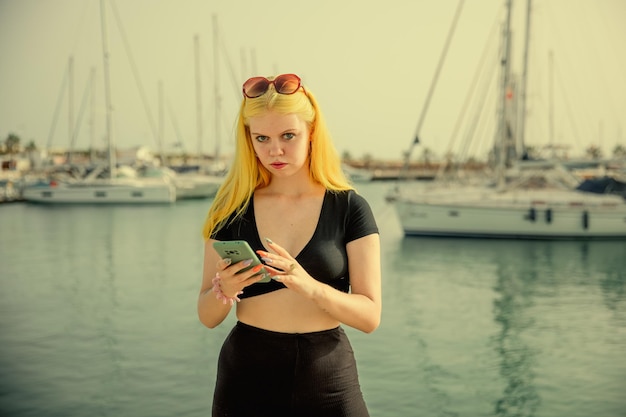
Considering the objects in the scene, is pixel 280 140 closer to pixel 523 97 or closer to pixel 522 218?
pixel 522 218

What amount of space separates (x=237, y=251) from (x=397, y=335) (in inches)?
379

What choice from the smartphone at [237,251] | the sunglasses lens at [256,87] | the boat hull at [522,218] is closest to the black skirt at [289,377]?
the smartphone at [237,251]

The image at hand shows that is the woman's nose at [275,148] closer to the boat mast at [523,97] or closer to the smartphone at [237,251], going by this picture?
the smartphone at [237,251]

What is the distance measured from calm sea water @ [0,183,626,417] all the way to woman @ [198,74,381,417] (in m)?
5.51

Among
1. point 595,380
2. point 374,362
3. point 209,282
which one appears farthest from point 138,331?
point 209,282

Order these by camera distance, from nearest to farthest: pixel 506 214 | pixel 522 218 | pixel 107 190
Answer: pixel 506 214, pixel 522 218, pixel 107 190

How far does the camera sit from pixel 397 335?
11.1m

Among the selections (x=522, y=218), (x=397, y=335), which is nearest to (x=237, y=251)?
(x=397, y=335)

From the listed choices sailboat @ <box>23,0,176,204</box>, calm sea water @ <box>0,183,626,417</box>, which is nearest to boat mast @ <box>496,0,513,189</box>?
calm sea water @ <box>0,183,626,417</box>

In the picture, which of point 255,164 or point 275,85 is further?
point 255,164

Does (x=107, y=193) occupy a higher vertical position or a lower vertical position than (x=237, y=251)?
lower

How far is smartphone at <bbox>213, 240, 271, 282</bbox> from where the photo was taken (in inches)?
70.7

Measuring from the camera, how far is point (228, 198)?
2100 millimetres

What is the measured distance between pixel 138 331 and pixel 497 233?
646 inches
